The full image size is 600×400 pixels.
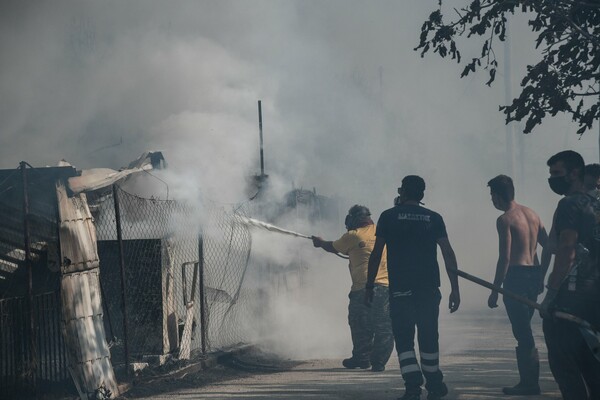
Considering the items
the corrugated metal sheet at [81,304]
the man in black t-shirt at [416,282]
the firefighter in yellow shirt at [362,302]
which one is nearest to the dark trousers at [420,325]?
the man in black t-shirt at [416,282]

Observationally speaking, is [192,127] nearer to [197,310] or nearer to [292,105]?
[197,310]

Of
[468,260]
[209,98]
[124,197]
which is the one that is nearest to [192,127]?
[209,98]

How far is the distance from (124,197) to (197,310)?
7.23 feet

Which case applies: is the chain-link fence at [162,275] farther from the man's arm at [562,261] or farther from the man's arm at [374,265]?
the man's arm at [562,261]

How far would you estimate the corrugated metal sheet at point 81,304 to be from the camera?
723cm

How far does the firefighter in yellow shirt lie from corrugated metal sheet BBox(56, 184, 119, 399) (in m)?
3.07

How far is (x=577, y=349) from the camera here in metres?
5.43

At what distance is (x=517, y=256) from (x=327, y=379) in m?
2.24

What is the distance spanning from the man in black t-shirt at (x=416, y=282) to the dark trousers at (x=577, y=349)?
1.68m

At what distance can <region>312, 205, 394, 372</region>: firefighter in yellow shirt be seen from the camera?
9.62 meters

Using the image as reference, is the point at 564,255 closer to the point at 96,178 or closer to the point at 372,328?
the point at 96,178

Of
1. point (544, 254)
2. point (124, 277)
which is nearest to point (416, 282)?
point (544, 254)

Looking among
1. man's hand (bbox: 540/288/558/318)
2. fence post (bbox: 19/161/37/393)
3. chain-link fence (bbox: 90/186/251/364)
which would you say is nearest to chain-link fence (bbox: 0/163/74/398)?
fence post (bbox: 19/161/37/393)

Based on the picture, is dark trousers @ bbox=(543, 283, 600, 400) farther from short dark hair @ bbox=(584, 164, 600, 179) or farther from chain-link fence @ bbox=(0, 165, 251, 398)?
chain-link fence @ bbox=(0, 165, 251, 398)
